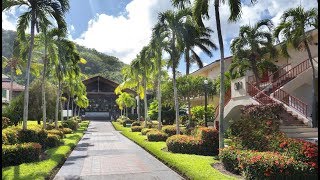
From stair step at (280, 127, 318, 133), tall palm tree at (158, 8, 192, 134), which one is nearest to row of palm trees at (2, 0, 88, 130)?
tall palm tree at (158, 8, 192, 134)

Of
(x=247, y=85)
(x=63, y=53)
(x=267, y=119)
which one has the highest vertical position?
(x=63, y=53)

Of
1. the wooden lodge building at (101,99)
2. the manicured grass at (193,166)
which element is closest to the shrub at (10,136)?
the manicured grass at (193,166)

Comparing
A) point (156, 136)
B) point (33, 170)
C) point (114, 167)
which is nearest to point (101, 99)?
point (156, 136)

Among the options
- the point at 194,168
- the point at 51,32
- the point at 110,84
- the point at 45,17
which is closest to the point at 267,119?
the point at 194,168

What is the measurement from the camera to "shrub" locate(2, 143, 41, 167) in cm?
1307

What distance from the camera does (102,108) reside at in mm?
78000

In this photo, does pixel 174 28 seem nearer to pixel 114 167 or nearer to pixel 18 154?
pixel 114 167

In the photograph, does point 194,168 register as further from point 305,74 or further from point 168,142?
point 305,74

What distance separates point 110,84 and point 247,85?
179ft

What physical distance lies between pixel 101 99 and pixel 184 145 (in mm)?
61483

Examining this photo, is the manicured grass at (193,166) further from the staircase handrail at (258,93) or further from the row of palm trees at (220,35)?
the staircase handrail at (258,93)

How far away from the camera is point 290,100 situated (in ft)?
66.1

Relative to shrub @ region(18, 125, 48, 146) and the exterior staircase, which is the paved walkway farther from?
the exterior staircase

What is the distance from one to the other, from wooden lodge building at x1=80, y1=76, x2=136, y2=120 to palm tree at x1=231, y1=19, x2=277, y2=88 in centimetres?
4436
